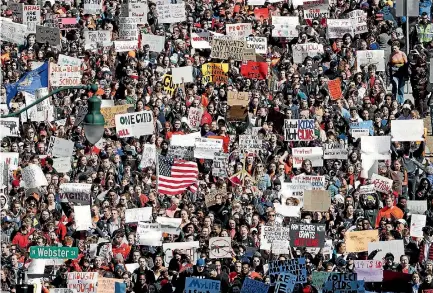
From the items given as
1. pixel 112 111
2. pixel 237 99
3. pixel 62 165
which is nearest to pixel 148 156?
pixel 62 165

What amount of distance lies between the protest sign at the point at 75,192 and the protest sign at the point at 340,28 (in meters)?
6.81

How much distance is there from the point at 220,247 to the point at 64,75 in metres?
6.68

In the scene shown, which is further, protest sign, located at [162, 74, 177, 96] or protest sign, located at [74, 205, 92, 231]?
protest sign, located at [162, 74, 177, 96]

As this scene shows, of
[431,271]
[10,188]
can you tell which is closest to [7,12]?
[10,188]

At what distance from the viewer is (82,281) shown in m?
34.5

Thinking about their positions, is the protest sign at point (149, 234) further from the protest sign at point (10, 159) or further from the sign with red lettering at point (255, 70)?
the sign with red lettering at point (255, 70)

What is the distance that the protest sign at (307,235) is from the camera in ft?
117

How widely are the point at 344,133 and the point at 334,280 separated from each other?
5.33 meters

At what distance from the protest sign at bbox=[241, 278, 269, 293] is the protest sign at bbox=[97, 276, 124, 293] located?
1.95 metres

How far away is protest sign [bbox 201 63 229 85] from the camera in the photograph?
40531mm

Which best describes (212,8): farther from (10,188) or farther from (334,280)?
(334,280)

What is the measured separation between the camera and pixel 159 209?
120ft

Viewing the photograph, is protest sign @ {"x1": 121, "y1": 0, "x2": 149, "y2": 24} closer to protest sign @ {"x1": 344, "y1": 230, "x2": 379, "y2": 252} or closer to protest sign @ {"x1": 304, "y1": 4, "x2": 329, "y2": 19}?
protest sign @ {"x1": 304, "y1": 4, "x2": 329, "y2": 19}

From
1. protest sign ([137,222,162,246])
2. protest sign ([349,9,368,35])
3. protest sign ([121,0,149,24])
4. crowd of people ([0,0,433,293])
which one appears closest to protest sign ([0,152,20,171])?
crowd of people ([0,0,433,293])
